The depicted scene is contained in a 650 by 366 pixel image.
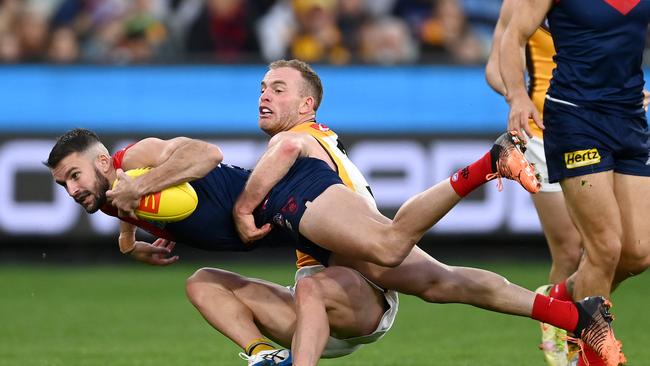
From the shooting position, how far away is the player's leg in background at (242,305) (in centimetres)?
709

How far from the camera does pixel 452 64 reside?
554 inches

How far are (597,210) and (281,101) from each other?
2.07 meters

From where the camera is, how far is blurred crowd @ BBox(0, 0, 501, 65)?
1473 centimetres

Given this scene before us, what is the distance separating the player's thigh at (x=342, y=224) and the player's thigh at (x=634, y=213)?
157 centimetres

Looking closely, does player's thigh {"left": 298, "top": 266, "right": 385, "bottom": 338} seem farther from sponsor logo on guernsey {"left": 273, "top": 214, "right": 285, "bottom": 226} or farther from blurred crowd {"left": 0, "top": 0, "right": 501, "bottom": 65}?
blurred crowd {"left": 0, "top": 0, "right": 501, "bottom": 65}

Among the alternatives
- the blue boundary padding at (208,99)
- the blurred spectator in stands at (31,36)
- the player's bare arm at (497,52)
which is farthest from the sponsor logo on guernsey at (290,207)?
the blurred spectator in stands at (31,36)

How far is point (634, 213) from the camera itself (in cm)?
730

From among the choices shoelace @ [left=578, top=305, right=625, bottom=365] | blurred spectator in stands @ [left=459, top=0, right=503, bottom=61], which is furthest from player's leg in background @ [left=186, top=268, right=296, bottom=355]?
blurred spectator in stands @ [left=459, top=0, right=503, bottom=61]

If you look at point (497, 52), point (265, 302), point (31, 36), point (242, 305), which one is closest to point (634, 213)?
point (497, 52)

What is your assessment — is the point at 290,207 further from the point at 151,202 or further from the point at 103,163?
the point at 103,163

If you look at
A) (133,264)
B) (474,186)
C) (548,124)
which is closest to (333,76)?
(133,264)

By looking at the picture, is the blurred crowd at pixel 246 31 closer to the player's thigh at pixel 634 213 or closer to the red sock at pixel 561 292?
the red sock at pixel 561 292

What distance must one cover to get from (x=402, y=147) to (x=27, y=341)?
5.70m

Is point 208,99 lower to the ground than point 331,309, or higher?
lower
